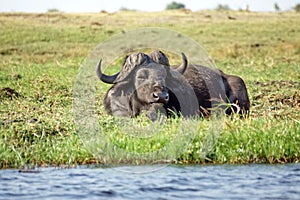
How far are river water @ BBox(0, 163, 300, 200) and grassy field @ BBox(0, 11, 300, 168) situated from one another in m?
0.24

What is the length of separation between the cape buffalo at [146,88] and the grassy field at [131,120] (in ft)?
1.32

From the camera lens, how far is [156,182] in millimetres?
6992

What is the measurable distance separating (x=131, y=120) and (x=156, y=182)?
7.90 feet

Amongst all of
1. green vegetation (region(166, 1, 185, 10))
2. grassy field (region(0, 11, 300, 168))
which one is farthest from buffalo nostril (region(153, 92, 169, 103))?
green vegetation (region(166, 1, 185, 10))

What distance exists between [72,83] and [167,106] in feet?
18.1

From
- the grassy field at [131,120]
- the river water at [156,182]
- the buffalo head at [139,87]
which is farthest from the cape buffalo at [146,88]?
the river water at [156,182]

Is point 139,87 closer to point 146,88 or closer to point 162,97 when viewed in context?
point 146,88

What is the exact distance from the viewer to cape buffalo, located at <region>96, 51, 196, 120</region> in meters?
9.75

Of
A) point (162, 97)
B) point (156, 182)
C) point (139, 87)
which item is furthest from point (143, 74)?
point (156, 182)

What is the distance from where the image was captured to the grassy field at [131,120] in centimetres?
777

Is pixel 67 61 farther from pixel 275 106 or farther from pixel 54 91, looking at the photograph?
pixel 275 106

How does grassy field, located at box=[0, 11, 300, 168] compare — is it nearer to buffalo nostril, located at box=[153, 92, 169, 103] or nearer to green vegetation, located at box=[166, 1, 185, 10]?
buffalo nostril, located at box=[153, 92, 169, 103]

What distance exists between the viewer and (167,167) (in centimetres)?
759

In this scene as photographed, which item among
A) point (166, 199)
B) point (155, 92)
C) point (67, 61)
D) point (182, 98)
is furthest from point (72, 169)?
point (67, 61)
